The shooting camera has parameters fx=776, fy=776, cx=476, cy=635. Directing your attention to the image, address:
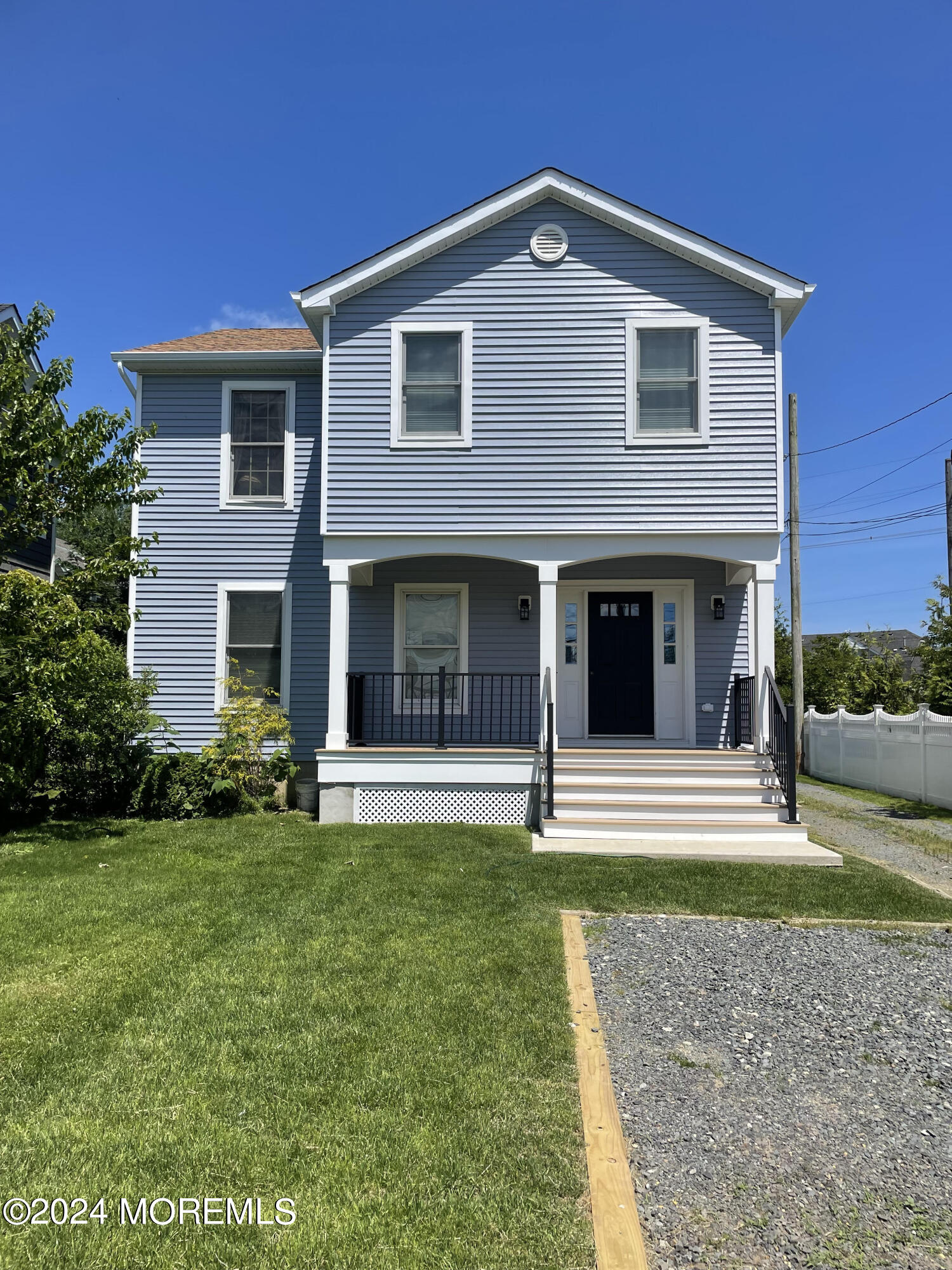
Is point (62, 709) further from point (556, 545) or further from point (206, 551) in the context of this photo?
point (556, 545)

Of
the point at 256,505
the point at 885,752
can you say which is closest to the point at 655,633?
the point at 885,752

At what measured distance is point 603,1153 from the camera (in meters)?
2.71

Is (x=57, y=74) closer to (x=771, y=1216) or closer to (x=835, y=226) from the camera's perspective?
(x=835, y=226)

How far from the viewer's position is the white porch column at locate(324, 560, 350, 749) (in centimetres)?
970

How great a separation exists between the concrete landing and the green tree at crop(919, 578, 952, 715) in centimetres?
486

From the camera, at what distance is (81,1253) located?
217cm

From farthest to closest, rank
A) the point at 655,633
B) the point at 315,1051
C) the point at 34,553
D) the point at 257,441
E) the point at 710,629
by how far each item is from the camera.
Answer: the point at 34,553, the point at 257,441, the point at 655,633, the point at 710,629, the point at 315,1051

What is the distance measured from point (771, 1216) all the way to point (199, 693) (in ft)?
32.7

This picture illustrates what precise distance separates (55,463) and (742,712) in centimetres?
916

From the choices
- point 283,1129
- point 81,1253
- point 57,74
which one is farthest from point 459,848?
point 57,74

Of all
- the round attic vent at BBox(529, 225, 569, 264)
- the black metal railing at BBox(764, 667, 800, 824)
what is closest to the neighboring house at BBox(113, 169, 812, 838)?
Answer: the round attic vent at BBox(529, 225, 569, 264)

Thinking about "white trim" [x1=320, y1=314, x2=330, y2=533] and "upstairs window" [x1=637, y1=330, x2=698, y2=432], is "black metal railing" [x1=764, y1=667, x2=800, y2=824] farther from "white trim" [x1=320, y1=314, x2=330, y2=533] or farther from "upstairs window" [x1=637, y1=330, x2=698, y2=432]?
"white trim" [x1=320, y1=314, x2=330, y2=533]

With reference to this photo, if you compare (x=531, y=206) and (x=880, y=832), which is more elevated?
(x=531, y=206)

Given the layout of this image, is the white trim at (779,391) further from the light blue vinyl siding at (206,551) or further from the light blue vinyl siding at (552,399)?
the light blue vinyl siding at (206,551)
